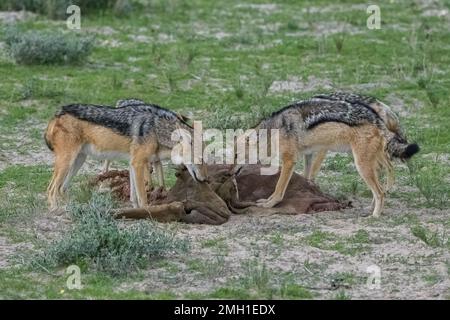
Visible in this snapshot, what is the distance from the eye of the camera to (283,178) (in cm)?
1230

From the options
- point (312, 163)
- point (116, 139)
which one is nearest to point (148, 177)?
point (116, 139)

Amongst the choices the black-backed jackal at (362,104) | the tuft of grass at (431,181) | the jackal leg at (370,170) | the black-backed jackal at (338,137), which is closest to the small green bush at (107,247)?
the black-backed jackal at (338,137)

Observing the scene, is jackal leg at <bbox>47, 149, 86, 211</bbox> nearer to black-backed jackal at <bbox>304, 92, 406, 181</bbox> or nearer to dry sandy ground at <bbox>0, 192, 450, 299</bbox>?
dry sandy ground at <bbox>0, 192, 450, 299</bbox>

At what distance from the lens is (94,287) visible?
31.0 feet

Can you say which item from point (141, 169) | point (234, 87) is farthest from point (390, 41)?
point (141, 169)

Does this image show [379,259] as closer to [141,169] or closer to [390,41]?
[141,169]

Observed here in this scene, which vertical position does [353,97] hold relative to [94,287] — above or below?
above

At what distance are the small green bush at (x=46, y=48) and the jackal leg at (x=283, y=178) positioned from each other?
20.8ft

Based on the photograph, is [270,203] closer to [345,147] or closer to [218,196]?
[218,196]

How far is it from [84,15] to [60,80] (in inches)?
164

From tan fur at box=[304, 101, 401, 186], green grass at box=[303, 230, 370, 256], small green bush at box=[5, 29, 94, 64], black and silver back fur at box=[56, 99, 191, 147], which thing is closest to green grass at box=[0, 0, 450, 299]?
green grass at box=[303, 230, 370, 256]
